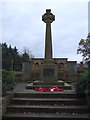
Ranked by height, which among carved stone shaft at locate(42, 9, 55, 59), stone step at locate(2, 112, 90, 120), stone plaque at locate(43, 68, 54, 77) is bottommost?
stone step at locate(2, 112, 90, 120)

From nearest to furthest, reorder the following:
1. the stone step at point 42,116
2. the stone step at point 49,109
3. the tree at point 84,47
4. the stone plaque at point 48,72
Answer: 1. the stone step at point 42,116
2. the stone step at point 49,109
3. the stone plaque at point 48,72
4. the tree at point 84,47

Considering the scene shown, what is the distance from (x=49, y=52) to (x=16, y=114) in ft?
27.8

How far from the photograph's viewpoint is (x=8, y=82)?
763cm

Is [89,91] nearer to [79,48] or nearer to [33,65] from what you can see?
[33,65]

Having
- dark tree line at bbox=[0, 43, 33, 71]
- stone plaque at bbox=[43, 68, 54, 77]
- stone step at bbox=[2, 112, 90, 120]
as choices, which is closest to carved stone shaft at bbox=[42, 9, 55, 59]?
stone plaque at bbox=[43, 68, 54, 77]

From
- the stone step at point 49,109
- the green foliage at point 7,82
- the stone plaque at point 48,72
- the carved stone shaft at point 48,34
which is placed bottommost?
the stone step at point 49,109

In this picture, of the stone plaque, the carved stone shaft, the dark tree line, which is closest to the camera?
the stone plaque

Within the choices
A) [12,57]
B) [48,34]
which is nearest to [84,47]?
[48,34]

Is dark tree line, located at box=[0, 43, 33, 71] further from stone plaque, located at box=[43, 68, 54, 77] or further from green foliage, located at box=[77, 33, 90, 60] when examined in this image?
stone plaque, located at box=[43, 68, 54, 77]

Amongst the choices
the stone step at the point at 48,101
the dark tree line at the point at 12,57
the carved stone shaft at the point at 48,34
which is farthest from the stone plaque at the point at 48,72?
the dark tree line at the point at 12,57

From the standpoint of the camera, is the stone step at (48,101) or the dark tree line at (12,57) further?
the dark tree line at (12,57)

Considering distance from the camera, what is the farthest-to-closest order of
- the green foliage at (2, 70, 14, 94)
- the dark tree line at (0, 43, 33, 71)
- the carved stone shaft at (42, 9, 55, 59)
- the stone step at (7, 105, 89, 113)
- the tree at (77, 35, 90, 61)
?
1. the dark tree line at (0, 43, 33, 71)
2. the tree at (77, 35, 90, 61)
3. the carved stone shaft at (42, 9, 55, 59)
4. the green foliage at (2, 70, 14, 94)
5. the stone step at (7, 105, 89, 113)

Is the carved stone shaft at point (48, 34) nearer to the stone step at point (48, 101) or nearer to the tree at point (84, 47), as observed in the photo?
the stone step at point (48, 101)

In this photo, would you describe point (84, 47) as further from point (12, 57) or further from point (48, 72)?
point (12, 57)
